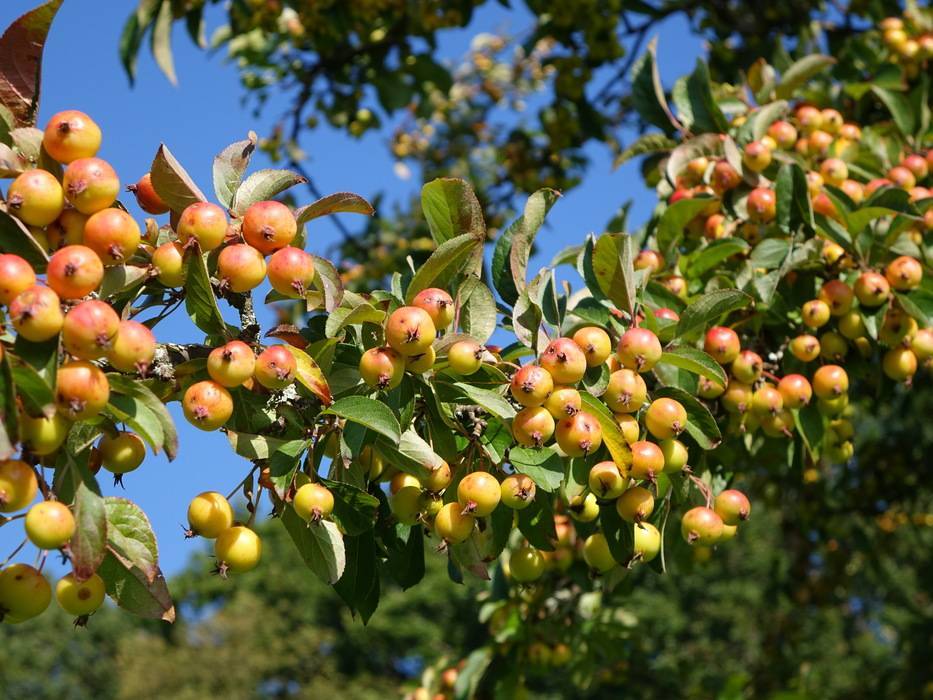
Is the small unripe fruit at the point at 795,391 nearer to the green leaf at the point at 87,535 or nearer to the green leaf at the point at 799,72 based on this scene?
the green leaf at the point at 799,72

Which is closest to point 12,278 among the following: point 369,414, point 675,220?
point 369,414

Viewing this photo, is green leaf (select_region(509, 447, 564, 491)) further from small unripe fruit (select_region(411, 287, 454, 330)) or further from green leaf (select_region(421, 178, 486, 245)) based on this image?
green leaf (select_region(421, 178, 486, 245))

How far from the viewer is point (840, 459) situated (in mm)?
2336

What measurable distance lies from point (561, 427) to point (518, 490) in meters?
0.12

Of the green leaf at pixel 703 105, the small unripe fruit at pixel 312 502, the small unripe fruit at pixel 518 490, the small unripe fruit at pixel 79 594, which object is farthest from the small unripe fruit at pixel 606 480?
the green leaf at pixel 703 105

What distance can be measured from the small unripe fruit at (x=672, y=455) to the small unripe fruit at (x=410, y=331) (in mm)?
554

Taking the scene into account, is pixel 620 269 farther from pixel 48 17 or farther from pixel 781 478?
pixel 781 478

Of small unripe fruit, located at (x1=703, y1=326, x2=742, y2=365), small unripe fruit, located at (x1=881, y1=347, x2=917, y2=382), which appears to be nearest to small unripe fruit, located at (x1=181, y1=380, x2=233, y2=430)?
small unripe fruit, located at (x1=703, y1=326, x2=742, y2=365)

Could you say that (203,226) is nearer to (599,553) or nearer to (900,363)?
(599,553)

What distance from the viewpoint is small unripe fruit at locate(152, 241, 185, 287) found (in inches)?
53.0

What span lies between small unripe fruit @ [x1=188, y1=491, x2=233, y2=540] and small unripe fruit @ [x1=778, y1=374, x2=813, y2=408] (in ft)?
4.18

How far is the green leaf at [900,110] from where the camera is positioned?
3.18m

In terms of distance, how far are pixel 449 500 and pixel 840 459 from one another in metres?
1.20

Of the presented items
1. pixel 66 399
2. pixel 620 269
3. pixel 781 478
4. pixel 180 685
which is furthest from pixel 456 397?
pixel 180 685
